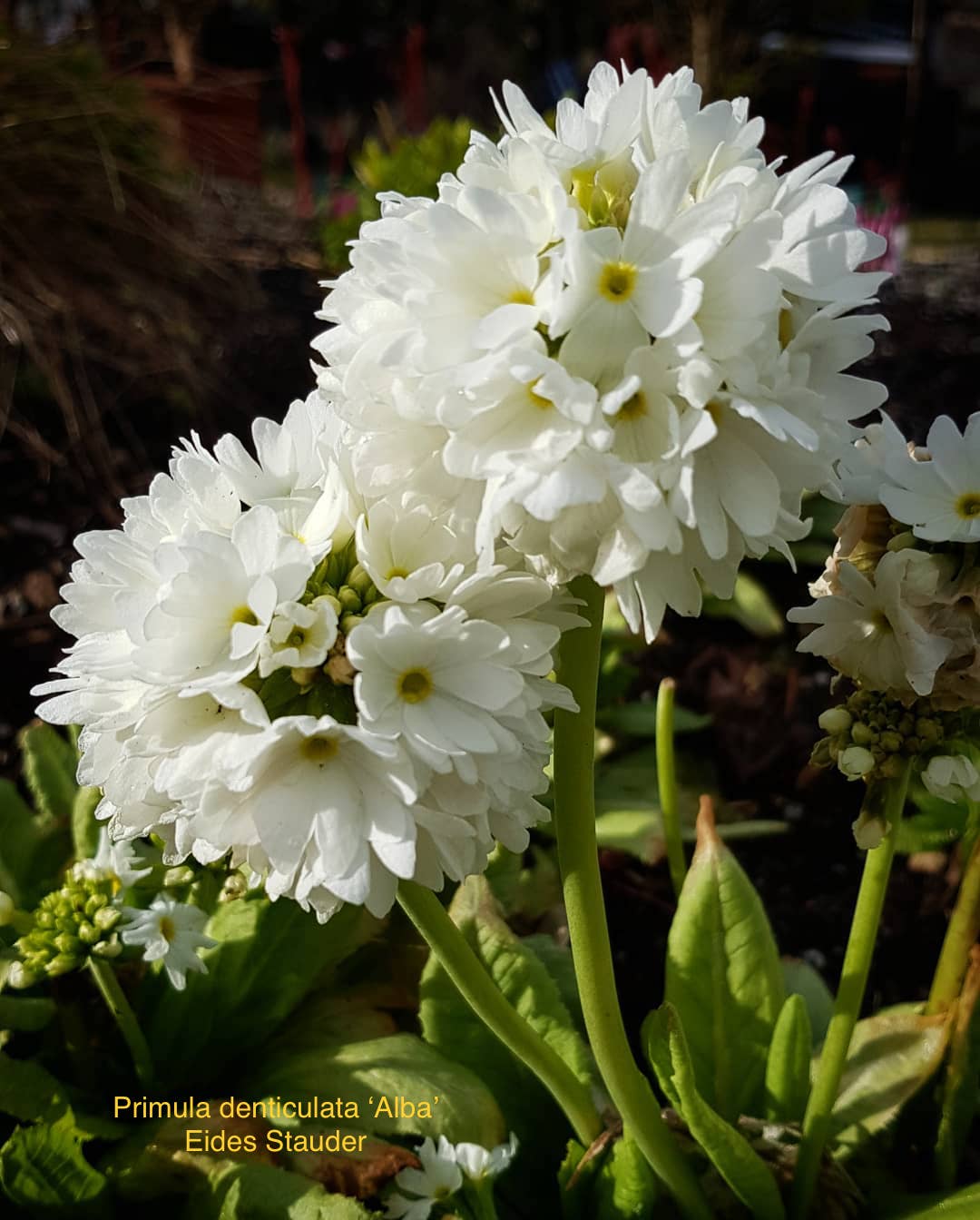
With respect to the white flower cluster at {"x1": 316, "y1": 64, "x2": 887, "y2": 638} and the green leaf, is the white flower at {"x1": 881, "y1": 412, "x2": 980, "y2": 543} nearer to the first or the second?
the white flower cluster at {"x1": 316, "y1": 64, "x2": 887, "y2": 638}

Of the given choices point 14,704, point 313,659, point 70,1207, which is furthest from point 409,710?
point 14,704

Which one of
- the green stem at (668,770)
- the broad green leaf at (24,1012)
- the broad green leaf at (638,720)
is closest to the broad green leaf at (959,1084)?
the green stem at (668,770)

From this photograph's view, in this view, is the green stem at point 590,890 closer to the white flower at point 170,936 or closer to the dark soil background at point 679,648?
the white flower at point 170,936

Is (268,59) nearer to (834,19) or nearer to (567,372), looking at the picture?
(834,19)

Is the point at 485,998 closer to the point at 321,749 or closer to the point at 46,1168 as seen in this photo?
the point at 321,749

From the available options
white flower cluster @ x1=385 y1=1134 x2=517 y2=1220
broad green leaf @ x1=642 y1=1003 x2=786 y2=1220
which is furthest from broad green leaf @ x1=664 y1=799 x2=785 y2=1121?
white flower cluster @ x1=385 y1=1134 x2=517 y2=1220

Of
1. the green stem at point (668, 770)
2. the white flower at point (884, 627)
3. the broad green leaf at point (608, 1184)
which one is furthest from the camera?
the green stem at point (668, 770)
